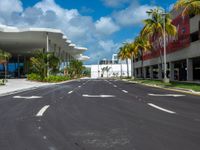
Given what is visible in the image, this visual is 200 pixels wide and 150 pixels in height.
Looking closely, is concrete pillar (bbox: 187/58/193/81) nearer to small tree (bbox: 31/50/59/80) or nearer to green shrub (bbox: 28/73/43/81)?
small tree (bbox: 31/50/59/80)

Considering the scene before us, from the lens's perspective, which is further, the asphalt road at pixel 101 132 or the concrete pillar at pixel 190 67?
the concrete pillar at pixel 190 67

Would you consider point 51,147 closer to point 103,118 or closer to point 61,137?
point 61,137

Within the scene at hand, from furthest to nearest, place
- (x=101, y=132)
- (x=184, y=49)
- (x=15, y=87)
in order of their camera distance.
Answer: (x=184, y=49)
(x=15, y=87)
(x=101, y=132)

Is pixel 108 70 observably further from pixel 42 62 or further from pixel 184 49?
pixel 184 49

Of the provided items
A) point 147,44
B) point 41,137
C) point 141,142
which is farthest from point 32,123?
point 147,44

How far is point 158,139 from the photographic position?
7.13 metres

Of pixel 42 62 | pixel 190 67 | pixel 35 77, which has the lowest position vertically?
pixel 35 77

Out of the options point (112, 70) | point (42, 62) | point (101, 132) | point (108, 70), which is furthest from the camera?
point (112, 70)

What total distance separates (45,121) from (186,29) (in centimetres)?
3821

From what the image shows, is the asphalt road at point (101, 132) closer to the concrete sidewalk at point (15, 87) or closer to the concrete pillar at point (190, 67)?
the concrete sidewalk at point (15, 87)

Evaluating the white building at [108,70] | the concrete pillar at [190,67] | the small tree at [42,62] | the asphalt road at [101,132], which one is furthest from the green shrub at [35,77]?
the white building at [108,70]

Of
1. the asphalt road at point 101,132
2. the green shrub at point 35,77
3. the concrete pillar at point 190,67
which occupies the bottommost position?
the asphalt road at point 101,132

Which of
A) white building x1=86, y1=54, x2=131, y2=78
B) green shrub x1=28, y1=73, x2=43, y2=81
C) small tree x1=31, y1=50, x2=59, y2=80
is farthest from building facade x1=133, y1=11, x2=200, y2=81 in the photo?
white building x1=86, y1=54, x2=131, y2=78

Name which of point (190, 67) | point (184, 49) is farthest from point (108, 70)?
point (190, 67)
